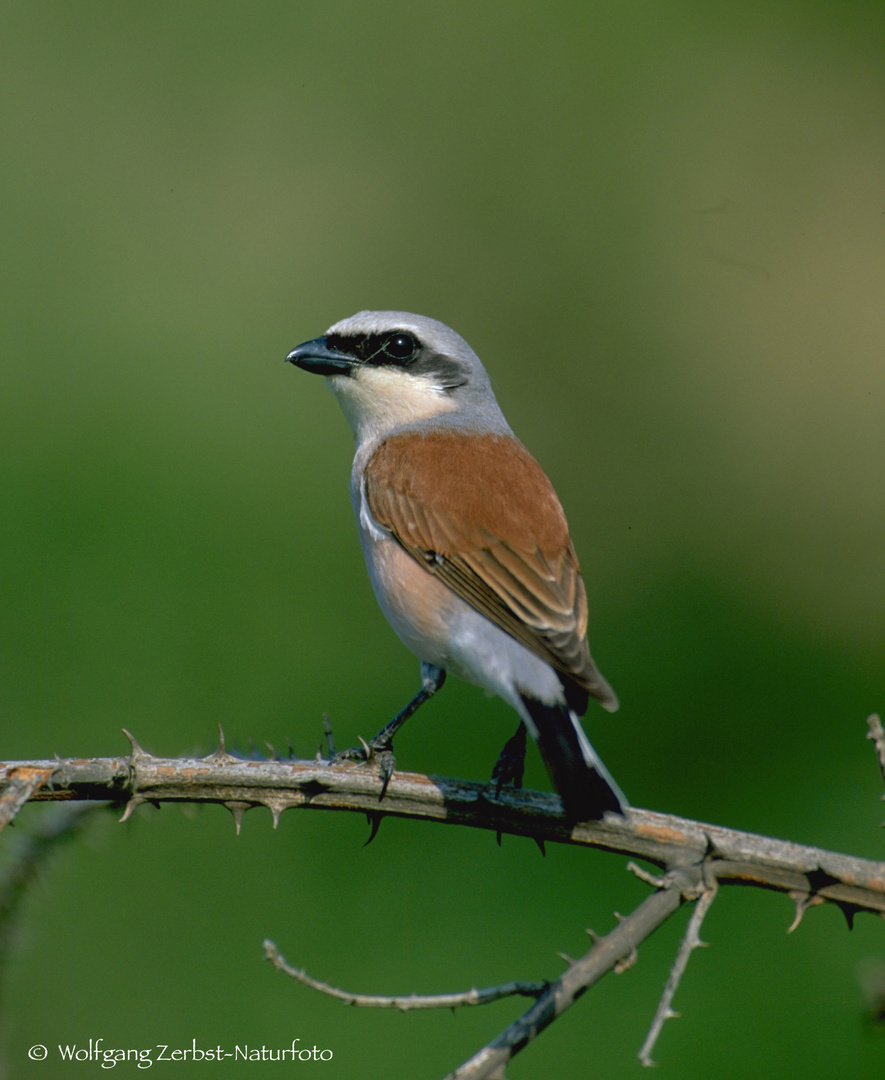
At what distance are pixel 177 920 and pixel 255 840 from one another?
1.49ft

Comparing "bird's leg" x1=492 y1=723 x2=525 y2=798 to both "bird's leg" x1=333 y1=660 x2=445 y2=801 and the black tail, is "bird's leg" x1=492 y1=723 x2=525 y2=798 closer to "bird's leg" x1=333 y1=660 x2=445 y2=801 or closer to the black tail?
"bird's leg" x1=333 y1=660 x2=445 y2=801

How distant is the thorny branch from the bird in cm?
6

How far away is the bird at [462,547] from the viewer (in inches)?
93.4

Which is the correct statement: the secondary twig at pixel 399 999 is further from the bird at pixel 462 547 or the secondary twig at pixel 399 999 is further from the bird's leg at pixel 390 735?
the bird's leg at pixel 390 735

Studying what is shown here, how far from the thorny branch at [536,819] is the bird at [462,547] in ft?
0.20

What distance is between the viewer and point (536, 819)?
7.22 ft

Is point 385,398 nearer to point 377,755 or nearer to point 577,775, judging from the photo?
point 377,755

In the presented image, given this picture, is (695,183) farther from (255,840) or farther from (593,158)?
(255,840)

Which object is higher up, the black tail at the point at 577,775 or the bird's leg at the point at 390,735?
the black tail at the point at 577,775

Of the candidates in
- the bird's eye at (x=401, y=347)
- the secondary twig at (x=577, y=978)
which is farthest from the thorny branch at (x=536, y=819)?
the bird's eye at (x=401, y=347)

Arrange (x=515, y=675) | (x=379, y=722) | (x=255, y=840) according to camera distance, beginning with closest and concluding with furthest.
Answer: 1. (x=515, y=675)
2. (x=255, y=840)
3. (x=379, y=722)

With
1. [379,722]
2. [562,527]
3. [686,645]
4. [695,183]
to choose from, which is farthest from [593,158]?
[562,527]

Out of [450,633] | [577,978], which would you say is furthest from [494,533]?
[577,978]

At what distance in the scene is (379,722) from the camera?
448cm
